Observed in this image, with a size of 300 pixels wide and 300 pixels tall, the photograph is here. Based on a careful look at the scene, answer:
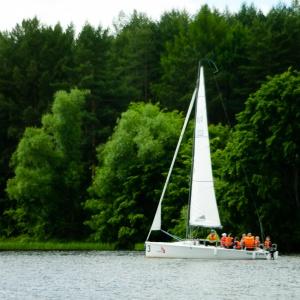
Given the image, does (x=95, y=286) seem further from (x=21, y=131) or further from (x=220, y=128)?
(x=21, y=131)

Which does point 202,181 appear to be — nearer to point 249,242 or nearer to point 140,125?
point 249,242

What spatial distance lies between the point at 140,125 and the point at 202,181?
799 inches

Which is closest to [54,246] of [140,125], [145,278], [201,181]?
[140,125]

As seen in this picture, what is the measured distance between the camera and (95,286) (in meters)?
45.4

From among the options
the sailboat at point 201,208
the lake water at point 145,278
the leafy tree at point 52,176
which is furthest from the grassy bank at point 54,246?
the sailboat at point 201,208

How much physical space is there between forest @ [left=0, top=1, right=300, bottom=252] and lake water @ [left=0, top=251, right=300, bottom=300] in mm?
7200

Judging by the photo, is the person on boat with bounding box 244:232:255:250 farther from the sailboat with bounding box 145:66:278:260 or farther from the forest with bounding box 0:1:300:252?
the forest with bounding box 0:1:300:252

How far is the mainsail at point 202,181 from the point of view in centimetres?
6347

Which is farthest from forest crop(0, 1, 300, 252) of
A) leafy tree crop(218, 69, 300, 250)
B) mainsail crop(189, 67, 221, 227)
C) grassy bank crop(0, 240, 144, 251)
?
mainsail crop(189, 67, 221, 227)

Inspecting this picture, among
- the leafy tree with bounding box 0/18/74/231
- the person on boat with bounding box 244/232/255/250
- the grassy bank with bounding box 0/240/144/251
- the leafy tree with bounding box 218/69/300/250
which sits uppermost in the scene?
the leafy tree with bounding box 0/18/74/231

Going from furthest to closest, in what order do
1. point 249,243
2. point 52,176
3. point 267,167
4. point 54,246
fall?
1. point 52,176
2. point 54,246
3. point 267,167
4. point 249,243

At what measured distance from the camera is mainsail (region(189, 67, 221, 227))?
6347 centimetres

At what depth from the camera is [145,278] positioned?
163 ft

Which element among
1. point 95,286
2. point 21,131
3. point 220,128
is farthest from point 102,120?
point 95,286
